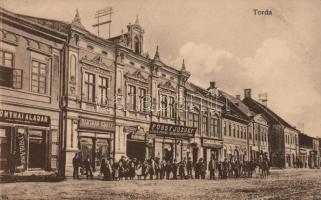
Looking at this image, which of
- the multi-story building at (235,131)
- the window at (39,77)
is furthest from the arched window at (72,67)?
the multi-story building at (235,131)

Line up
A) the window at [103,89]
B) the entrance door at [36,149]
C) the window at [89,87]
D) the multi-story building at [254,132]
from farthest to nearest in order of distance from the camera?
the multi-story building at [254,132] < the window at [103,89] < the window at [89,87] < the entrance door at [36,149]

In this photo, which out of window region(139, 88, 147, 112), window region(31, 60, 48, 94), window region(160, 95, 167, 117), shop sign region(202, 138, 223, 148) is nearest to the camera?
window region(31, 60, 48, 94)

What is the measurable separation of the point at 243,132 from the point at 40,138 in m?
20.8

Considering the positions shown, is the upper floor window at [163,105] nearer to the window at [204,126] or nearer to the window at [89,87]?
the window at [204,126]

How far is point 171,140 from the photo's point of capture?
21.2 meters

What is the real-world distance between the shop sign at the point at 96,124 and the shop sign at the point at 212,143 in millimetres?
8787

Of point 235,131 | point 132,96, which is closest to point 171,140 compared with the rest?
point 132,96

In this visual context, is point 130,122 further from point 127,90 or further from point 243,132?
point 243,132

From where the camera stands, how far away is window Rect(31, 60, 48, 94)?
42.9 feet

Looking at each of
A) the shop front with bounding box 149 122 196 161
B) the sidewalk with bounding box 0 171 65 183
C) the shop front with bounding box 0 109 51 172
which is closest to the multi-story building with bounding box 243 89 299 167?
Answer: the shop front with bounding box 149 122 196 161

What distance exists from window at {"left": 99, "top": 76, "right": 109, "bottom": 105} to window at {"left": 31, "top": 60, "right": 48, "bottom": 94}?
3122 mm

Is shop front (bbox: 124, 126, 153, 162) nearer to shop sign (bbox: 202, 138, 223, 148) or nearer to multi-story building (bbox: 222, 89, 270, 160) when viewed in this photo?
shop sign (bbox: 202, 138, 223, 148)

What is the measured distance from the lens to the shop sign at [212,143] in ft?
80.4

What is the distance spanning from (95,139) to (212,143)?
36.2 ft
